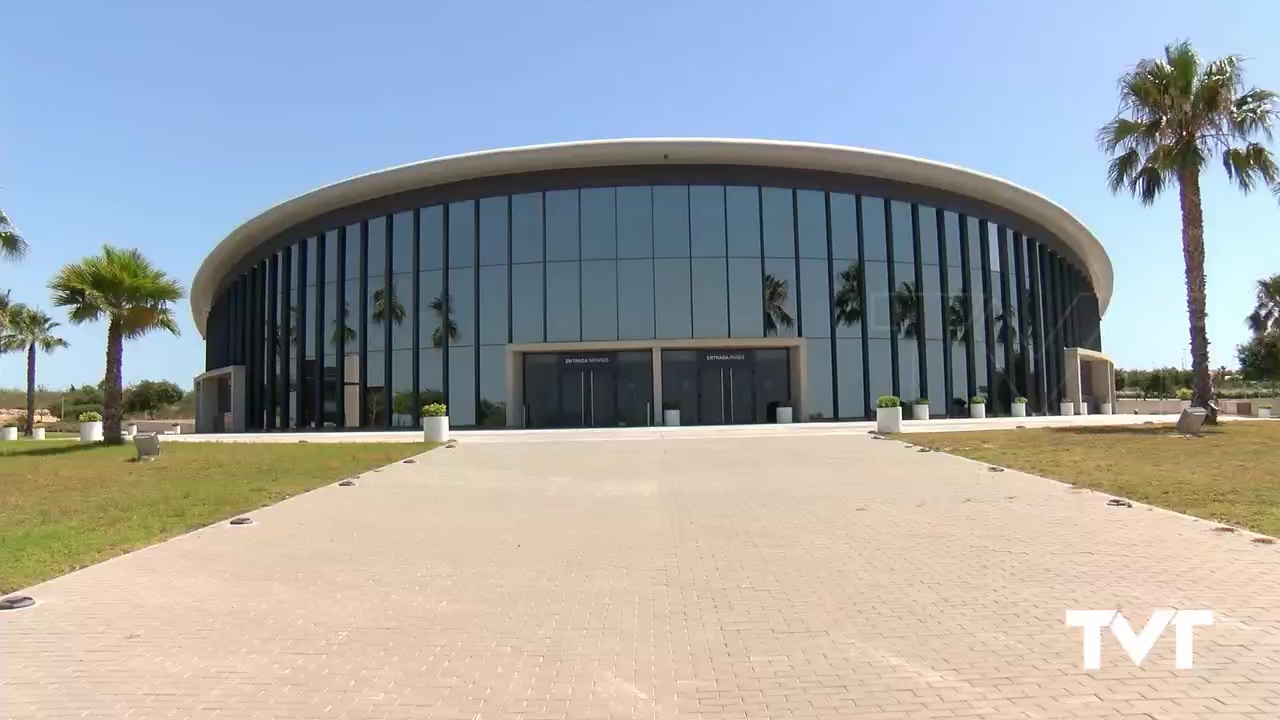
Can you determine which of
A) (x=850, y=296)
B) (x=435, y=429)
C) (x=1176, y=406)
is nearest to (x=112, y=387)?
(x=435, y=429)

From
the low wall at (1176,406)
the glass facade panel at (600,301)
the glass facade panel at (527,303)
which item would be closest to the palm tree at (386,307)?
the glass facade panel at (527,303)

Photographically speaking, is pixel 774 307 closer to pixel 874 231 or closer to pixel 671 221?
pixel 671 221

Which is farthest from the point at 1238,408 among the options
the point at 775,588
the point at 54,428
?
the point at 54,428

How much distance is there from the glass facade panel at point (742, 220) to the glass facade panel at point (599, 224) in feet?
15.9

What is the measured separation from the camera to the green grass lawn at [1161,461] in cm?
1012

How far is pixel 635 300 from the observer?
34.5m

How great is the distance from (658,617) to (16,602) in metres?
4.85

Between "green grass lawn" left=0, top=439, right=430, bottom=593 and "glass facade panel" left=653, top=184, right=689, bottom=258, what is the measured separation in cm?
1488

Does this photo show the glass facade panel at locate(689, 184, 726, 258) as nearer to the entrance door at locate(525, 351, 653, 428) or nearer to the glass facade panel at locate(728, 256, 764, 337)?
the glass facade panel at locate(728, 256, 764, 337)

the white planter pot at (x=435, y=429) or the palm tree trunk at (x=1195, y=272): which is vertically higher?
the palm tree trunk at (x=1195, y=272)

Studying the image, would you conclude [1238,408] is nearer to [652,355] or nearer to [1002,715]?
[652,355]

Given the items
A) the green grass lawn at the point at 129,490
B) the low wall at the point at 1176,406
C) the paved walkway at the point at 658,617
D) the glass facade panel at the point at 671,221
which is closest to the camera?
the paved walkway at the point at 658,617

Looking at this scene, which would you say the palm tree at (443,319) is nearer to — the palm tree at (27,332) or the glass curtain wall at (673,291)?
the glass curtain wall at (673,291)

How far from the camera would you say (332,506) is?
11570 millimetres
